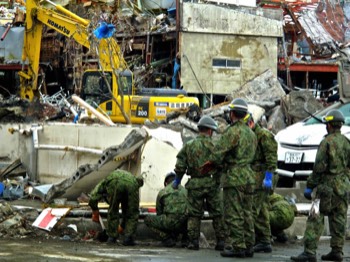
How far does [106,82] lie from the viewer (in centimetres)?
2400

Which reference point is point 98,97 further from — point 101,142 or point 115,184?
point 115,184

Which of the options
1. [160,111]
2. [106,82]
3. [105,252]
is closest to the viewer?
[105,252]

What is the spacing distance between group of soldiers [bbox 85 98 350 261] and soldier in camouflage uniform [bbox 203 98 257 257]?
0.5 inches

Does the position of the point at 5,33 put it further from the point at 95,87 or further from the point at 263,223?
the point at 263,223

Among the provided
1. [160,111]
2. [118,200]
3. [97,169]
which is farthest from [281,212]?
[160,111]

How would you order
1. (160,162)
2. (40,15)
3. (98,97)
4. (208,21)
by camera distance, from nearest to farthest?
(160,162)
(98,97)
(40,15)
(208,21)

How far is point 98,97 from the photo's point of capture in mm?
Result: 26750

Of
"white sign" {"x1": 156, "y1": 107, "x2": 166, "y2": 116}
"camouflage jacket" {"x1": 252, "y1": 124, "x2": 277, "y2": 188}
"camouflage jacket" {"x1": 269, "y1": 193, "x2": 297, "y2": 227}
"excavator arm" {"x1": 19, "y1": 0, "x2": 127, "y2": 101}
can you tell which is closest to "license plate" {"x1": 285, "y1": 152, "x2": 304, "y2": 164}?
"camouflage jacket" {"x1": 269, "y1": 193, "x2": 297, "y2": 227}

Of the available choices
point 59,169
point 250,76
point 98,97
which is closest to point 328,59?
point 250,76

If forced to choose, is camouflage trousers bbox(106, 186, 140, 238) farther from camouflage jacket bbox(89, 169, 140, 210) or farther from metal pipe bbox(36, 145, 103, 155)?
metal pipe bbox(36, 145, 103, 155)

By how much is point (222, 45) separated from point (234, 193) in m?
29.5

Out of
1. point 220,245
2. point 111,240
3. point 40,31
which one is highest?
point 40,31

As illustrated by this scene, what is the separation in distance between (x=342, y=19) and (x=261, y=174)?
34962mm

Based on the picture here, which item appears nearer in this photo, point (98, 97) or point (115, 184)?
point (115, 184)
